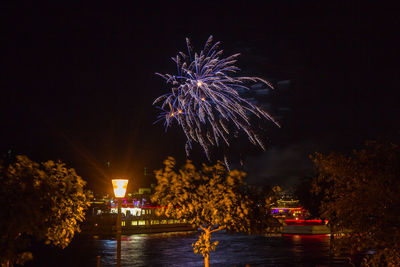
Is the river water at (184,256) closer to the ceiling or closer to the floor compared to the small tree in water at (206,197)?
closer to the floor

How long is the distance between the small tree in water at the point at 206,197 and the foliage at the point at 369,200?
310 centimetres

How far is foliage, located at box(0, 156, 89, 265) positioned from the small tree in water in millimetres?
2669

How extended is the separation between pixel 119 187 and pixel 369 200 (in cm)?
747

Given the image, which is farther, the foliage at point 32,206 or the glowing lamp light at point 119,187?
the glowing lamp light at point 119,187

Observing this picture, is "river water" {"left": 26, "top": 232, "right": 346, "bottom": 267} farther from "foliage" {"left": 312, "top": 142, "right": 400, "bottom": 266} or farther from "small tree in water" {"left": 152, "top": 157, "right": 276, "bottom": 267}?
"foliage" {"left": 312, "top": 142, "right": 400, "bottom": 266}

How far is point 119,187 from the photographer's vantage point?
1368 centimetres

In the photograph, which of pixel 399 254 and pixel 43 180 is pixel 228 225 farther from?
pixel 43 180

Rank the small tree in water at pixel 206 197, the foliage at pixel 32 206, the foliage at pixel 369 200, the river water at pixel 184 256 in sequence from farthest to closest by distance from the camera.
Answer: the river water at pixel 184 256, the small tree in water at pixel 206 197, the foliage at pixel 369 200, the foliage at pixel 32 206

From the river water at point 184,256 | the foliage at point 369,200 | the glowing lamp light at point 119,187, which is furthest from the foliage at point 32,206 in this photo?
the river water at point 184,256

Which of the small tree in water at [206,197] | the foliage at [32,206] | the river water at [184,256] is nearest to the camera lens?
the foliage at [32,206]

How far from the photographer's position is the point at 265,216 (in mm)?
14344

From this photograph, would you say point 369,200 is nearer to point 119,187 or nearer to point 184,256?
point 119,187

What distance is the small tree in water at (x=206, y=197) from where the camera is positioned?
43.9ft

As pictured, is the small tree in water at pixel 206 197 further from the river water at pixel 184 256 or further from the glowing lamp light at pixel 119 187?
the river water at pixel 184 256
